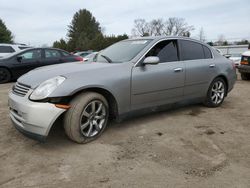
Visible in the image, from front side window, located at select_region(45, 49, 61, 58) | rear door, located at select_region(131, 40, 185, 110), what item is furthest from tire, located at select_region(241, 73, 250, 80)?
front side window, located at select_region(45, 49, 61, 58)

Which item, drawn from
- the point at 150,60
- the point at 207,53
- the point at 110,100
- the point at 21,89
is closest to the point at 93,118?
the point at 110,100

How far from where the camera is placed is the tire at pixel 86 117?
2977 mm

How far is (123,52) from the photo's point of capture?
4.00 meters

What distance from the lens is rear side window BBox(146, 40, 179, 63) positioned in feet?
12.9

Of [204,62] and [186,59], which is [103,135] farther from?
[204,62]

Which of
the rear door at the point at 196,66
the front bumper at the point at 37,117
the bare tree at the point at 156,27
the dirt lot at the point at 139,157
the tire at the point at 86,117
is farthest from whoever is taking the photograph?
the bare tree at the point at 156,27

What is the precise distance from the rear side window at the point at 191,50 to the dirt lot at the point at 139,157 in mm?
1242

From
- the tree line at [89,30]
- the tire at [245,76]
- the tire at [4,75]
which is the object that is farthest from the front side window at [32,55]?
the tree line at [89,30]

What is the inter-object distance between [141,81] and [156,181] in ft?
5.44

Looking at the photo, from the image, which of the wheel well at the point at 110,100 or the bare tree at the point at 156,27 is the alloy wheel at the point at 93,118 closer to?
the wheel well at the point at 110,100

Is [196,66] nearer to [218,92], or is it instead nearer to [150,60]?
[218,92]

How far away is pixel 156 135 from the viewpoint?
3510 millimetres

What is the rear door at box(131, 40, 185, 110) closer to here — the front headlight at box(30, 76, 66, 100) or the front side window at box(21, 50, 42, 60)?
the front headlight at box(30, 76, 66, 100)

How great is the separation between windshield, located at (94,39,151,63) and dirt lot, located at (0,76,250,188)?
1.11 m
